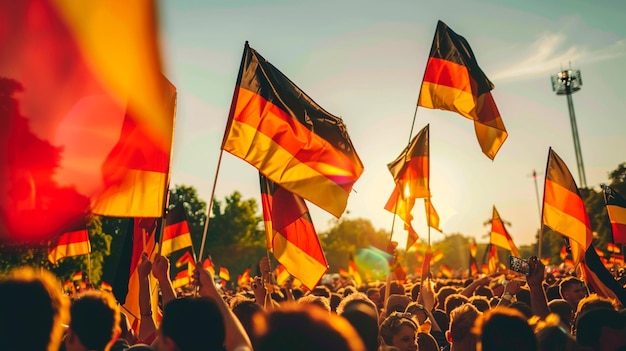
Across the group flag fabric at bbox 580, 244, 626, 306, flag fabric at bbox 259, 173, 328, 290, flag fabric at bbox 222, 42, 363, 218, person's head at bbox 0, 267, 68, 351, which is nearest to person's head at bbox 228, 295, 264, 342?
person's head at bbox 0, 267, 68, 351

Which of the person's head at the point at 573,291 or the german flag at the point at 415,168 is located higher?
the german flag at the point at 415,168

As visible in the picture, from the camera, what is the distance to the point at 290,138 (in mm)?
7703

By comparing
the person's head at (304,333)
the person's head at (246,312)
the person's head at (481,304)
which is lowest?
the person's head at (481,304)

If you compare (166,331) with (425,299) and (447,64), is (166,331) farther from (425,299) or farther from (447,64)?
(447,64)

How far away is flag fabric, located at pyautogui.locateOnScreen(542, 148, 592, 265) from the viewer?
9.43 metres

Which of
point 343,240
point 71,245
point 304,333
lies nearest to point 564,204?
point 304,333

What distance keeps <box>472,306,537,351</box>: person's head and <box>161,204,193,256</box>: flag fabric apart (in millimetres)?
9480

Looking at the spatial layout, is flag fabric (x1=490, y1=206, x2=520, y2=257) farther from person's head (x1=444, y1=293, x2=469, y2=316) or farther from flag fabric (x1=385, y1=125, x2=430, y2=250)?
person's head (x1=444, y1=293, x2=469, y2=316)

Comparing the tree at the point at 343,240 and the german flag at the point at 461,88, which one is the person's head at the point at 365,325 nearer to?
the german flag at the point at 461,88

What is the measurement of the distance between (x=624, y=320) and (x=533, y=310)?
179 centimetres

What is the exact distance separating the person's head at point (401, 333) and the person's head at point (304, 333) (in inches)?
118

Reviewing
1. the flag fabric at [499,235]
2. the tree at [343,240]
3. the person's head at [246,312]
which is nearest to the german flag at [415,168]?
the person's head at [246,312]

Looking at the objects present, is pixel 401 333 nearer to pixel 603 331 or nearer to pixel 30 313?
pixel 603 331

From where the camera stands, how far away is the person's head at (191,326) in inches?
136
